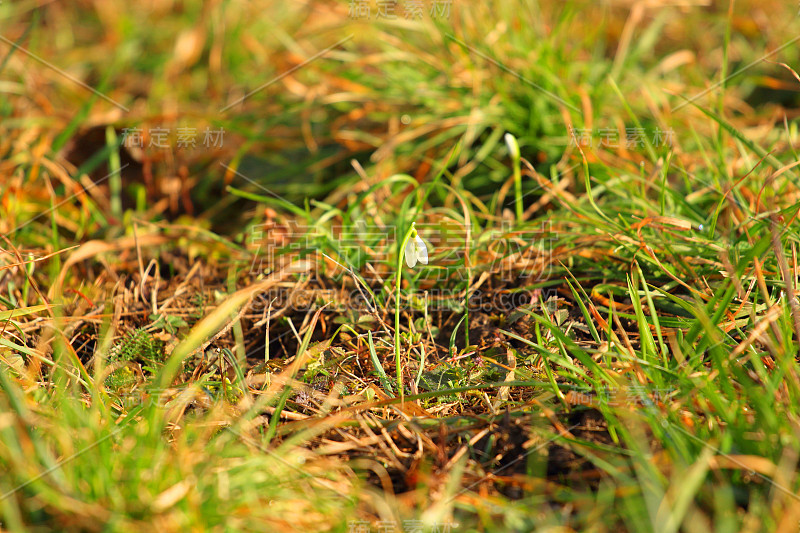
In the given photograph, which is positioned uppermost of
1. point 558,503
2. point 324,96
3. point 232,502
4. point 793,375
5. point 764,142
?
point 324,96

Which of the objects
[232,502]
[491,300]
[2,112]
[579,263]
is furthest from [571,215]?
[2,112]

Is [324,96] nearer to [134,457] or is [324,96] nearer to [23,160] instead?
[23,160]

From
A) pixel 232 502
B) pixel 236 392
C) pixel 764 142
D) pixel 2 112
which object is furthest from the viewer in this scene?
pixel 2 112

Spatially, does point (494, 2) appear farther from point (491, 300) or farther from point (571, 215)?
point (491, 300)

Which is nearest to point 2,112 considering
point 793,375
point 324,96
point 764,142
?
point 324,96

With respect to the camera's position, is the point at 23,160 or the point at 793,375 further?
the point at 23,160

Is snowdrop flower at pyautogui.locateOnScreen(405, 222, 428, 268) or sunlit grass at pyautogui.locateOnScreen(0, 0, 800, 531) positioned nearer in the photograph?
sunlit grass at pyautogui.locateOnScreen(0, 0, 800, 531)

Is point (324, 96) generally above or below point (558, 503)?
above

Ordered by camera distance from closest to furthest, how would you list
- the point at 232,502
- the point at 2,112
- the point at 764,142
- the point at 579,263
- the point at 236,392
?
the point at 232,502 < the point at 236,392 < the point at 579,263 < the point at 764,142 < the point at 2,112

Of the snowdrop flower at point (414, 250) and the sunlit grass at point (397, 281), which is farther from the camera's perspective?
the snowdrop flower at point (414, 250)
